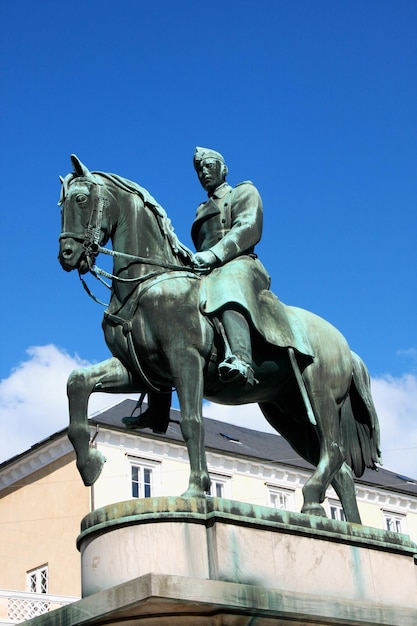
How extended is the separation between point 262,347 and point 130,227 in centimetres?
171

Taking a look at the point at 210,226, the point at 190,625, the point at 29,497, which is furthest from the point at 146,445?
the point at 190,625

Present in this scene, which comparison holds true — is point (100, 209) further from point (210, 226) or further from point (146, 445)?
point (146, 445)

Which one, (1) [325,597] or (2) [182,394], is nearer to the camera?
(1) [325,597]

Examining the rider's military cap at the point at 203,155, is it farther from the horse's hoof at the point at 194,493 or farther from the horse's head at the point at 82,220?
the horse's hoof at the point at 194,493

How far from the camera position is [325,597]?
29.4 ft

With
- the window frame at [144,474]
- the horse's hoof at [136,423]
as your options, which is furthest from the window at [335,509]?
the horse's hoof at [136,423]

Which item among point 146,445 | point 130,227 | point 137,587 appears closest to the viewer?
point 137,587

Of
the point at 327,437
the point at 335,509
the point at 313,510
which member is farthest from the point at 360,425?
the point at 335,509

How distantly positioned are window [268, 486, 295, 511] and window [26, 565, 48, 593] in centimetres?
899

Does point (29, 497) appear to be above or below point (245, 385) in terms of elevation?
above

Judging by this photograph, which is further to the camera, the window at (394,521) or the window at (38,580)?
the window at (394,521)

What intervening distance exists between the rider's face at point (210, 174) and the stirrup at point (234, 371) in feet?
7.94

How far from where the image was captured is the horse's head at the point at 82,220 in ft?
32.7

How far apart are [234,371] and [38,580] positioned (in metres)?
29.6
